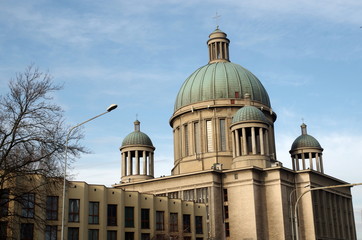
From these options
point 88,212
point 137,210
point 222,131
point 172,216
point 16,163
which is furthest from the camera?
point 222,131

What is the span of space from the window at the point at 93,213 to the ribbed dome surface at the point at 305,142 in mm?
38824

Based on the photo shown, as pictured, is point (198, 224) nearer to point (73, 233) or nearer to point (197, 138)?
point (197, 138)

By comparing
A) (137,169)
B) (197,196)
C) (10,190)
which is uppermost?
(137,169)

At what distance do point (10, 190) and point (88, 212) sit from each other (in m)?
22.5

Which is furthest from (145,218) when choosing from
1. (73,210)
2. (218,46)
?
(218,46)

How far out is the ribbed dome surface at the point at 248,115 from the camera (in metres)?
68.7

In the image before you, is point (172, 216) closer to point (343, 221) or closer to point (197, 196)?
point (197, 196)

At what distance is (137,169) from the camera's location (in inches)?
3105

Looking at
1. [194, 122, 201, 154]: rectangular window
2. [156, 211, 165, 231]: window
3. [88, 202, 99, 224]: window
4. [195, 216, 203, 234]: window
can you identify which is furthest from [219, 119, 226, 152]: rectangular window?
[88, 202, 99, 224]: window

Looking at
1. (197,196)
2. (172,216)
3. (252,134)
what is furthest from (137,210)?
(252,134)

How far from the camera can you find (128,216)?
56.5m

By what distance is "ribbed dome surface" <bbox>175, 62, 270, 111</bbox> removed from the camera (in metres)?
77.1

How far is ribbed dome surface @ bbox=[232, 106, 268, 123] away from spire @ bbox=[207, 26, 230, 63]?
49.8 ft

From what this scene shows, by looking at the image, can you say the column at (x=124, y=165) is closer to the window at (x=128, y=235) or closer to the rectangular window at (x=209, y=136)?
the rectangular window at (x=209, y=136)
